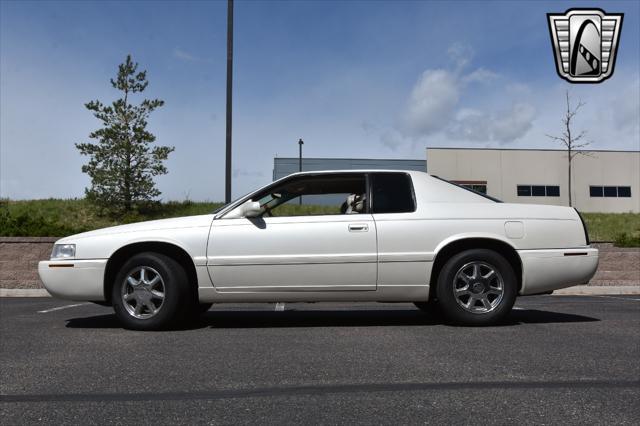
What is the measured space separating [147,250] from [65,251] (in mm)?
861

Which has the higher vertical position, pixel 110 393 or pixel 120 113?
pixel 120 113

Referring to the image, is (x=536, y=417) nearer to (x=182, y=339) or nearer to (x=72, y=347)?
(x=182, y=339)

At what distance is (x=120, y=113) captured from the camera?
77.1 feet

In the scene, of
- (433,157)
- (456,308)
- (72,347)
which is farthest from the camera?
(433,157)

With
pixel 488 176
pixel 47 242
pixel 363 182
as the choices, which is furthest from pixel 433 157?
pixel 363 182

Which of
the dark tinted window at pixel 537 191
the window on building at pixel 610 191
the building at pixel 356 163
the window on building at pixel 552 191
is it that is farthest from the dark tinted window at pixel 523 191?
the building at pixel 356 163

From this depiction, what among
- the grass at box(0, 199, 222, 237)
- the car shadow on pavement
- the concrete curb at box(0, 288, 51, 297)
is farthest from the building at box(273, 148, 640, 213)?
the car shadow on pavement

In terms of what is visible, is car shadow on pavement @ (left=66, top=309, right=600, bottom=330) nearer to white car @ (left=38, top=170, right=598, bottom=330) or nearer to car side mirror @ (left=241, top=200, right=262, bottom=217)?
white car @ (left=38, top=170, right=598, bottom=330)

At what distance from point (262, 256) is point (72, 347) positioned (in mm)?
1903

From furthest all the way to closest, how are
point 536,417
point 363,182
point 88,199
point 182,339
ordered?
point 88,199, point 363,182, point 182,339, point 536,417

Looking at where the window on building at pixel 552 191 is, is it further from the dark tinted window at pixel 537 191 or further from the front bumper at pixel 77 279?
the front bumper at pixel 77 279

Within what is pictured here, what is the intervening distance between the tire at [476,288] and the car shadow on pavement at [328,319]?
300 mm

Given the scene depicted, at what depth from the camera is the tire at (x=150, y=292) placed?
5914 millimetres

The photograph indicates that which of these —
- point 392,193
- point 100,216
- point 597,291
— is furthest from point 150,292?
point 100,216
